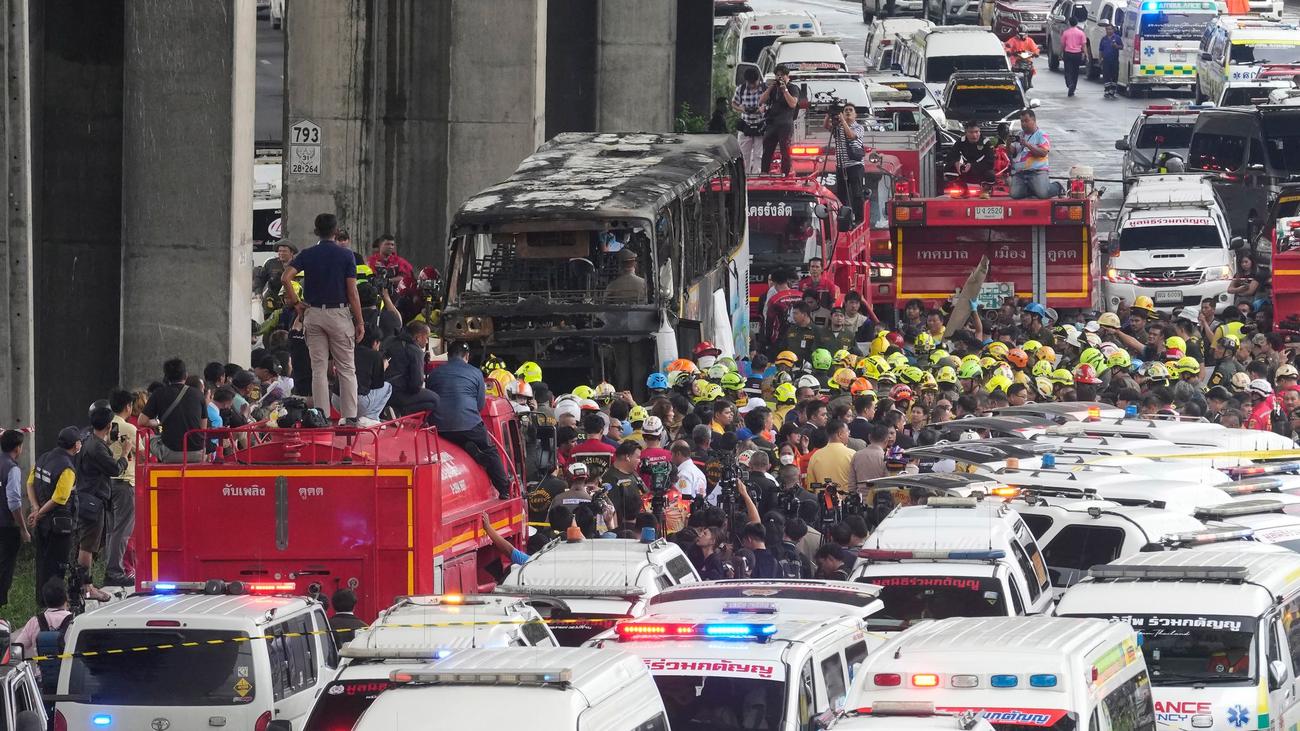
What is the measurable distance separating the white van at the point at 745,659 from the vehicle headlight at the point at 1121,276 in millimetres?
23639

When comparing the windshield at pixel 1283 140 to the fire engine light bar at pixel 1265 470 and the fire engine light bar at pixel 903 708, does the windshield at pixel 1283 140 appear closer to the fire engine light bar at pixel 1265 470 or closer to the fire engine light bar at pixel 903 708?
the fire engine light bar at pixel 1265 470

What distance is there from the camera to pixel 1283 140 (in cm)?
4194

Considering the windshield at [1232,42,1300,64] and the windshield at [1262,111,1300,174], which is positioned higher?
the windshield at [1232,42,1300,64]

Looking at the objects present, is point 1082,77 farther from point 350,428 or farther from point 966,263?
point 350,428

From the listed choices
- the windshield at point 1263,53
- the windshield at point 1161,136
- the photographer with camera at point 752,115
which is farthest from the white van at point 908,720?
the windshield at point 1263,53

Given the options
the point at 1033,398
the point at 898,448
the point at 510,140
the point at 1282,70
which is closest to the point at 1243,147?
the point at 1282,70

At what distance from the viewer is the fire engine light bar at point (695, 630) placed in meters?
12.3

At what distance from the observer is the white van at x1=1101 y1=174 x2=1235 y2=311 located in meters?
36.1

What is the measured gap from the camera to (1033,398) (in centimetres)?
2548

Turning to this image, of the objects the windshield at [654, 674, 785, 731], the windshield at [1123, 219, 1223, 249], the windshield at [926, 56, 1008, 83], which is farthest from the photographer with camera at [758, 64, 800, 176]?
the windshield at [654, 674, 785, 731]

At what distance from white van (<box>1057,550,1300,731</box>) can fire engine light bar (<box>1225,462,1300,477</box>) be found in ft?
19.0

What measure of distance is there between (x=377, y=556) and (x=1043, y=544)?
4866mm

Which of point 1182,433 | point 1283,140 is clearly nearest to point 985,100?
point 1283,140

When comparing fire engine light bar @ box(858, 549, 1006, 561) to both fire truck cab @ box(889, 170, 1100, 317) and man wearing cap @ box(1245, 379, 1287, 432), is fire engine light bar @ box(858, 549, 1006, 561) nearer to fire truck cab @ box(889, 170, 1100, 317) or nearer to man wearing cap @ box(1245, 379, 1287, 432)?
man wearing cap @ box(1245, 379, 1287, 432)
